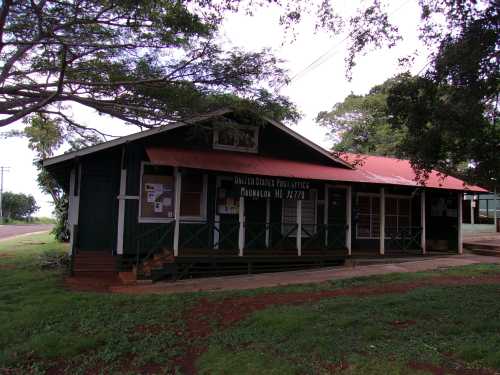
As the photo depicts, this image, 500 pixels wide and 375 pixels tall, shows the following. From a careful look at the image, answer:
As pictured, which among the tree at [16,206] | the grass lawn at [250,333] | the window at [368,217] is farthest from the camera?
the tree at [16,206]

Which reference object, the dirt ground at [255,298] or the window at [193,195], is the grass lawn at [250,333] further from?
the window at [193,195]

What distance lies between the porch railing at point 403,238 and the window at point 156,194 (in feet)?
25.2

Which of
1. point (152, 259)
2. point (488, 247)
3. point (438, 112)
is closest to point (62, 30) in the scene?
point (152, 259)

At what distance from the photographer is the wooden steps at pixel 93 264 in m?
11.9

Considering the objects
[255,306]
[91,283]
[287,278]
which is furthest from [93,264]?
[255,306]

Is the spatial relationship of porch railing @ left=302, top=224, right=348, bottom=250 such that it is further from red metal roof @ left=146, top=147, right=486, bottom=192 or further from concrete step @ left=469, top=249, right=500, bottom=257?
concrete step @ left=469, top=249, right=500, bottom=257

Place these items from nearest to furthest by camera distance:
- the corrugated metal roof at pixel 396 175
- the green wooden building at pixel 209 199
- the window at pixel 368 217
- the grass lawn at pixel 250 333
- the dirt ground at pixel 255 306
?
the grass lawn at pixel 250 333 → the dirt ground at pixel 255 306 → the green wooden building at pixel 209 199 → the corrugated metal roof at pixel 396 175 → the window at pixel 368 217

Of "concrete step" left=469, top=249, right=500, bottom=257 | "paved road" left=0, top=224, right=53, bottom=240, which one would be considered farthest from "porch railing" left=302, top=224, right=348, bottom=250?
"paved road" left=0, top=224, right=53, bottom=240

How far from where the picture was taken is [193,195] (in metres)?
13.0

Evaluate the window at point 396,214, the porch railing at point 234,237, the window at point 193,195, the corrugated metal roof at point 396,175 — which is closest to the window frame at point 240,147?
the window at point 193,195

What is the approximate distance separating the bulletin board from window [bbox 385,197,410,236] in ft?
26.4

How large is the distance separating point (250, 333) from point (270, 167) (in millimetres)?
6944

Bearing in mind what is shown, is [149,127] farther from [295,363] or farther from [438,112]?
[295,363]

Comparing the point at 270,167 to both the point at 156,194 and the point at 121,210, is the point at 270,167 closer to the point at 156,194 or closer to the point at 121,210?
the point at 156,194
